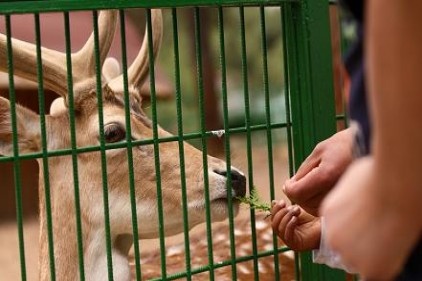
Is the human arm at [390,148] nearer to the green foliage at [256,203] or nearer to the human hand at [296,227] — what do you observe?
the human hand at [296,227]

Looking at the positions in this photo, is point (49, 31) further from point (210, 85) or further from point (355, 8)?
point (355, 8)

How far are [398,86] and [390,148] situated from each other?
6 cm

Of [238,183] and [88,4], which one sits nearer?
[88,4]

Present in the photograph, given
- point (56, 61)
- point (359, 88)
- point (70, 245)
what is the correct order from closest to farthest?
point (359, 88)
point (56, 61)
point (70, 245)

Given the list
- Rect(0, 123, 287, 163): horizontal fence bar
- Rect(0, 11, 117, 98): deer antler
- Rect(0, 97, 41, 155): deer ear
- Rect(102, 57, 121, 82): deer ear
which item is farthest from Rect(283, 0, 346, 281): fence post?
Rect(102, 57, 121, 82): deer ear

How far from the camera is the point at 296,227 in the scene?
6.59ft

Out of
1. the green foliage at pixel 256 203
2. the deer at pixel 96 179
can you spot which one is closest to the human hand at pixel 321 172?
the green foliage at pixel 256 203

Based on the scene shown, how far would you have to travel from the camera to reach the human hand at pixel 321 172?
1.80 m

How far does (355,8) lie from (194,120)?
15994mm

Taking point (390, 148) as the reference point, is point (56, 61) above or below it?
above

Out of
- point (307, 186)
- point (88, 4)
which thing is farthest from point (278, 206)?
point (88, 4)

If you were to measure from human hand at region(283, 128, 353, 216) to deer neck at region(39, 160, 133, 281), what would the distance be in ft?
4.26

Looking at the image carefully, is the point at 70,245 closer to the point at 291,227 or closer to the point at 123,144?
the point at 123,144

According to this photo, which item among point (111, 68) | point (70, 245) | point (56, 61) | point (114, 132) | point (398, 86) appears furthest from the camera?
point (111, 68)
